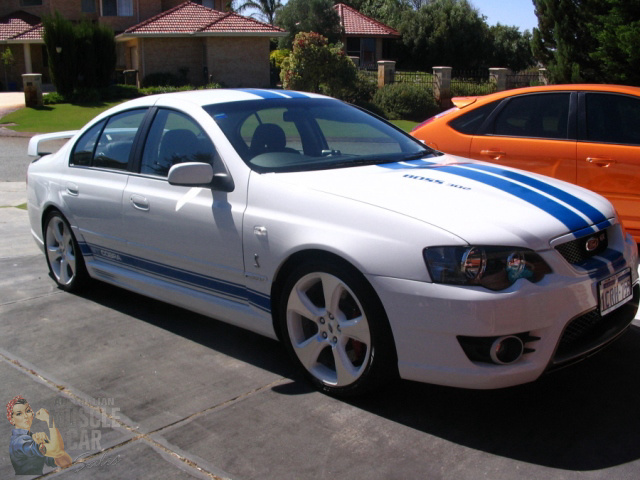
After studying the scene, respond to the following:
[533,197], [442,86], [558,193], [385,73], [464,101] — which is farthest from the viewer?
[385,73]

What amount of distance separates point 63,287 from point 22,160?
11.8 metres

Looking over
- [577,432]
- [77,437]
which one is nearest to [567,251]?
[577,432]

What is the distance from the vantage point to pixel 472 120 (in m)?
7.04

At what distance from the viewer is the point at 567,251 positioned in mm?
3568

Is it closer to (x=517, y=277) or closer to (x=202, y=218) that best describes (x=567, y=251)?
(x=517, y=277)

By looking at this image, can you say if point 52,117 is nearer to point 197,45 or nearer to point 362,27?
point 197,45

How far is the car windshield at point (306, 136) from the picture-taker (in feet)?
14.6

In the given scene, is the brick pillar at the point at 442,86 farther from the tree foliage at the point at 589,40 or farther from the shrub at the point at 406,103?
the tree foliage at the point at 589,40

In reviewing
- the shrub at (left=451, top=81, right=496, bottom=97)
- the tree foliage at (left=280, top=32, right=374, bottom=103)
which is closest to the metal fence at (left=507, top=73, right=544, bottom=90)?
the shrub at (left=451, top=81, right=496, bottom=97)

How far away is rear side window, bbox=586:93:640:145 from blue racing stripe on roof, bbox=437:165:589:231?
255cm

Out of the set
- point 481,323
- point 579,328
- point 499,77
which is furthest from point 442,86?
point 481,323

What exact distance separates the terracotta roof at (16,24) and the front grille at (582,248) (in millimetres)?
42689

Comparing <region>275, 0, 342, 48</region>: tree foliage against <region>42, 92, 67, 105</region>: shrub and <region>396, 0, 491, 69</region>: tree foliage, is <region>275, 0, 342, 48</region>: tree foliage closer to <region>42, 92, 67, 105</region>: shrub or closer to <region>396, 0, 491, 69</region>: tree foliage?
<region>396, 0, 491, 69</region>: tree foliage

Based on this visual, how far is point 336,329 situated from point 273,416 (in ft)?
1.80
